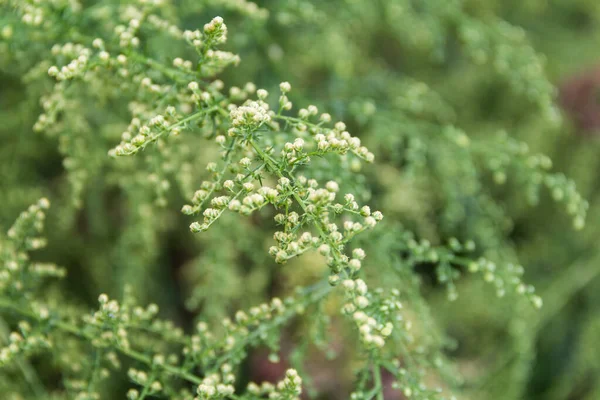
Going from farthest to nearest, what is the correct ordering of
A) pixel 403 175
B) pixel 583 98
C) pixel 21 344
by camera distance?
pixel 583 98 < pixel 403 175 < pixel 21 344

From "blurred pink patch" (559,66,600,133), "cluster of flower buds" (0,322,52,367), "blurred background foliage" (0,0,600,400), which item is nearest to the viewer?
"cluster of flower buds" (0,322,52,367)

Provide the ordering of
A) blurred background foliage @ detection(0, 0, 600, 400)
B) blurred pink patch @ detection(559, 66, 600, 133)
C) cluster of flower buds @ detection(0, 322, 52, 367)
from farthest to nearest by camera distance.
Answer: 1. blurred pink patch @ detection(559, 66, 600, 133)
2. blurred background foliage @ detection(0, 0, 600, 400)
3. cluster of flower buds @ detection(0, 322, 52, 367)

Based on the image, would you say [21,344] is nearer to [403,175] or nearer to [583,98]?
[403,175]

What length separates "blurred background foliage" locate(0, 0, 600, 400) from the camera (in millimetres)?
1838

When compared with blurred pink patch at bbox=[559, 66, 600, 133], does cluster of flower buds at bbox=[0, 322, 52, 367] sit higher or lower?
lower

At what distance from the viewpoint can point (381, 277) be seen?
1443 mm

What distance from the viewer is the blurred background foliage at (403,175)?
6.03 feet

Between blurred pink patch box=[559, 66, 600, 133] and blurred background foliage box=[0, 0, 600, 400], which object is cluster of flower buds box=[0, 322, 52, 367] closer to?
blurred background foliage box=[0, 0, 600, 400]

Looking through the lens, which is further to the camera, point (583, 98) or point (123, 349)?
point (583, 98)

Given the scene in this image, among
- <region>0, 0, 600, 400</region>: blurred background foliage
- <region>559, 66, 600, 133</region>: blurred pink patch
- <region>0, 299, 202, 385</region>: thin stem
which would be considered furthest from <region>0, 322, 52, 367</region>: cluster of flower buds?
<region>559, 66, 600, 133</region>: blurred pink patch

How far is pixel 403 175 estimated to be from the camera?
192 centimetres

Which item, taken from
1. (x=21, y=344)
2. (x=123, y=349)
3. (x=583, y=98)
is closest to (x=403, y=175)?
(x=123, y=349)

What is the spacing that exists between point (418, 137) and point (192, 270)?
1.17m

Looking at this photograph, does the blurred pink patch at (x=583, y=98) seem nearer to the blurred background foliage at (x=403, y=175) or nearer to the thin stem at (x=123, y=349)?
the blurred background foliage at (x=403, y=175)
